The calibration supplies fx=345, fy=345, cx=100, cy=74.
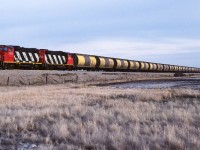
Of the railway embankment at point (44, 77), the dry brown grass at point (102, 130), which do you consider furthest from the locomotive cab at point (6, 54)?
the dry brown grass at point (102, 130)

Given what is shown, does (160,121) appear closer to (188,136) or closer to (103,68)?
(188,136)

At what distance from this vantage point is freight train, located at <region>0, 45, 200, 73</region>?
31.9 metres

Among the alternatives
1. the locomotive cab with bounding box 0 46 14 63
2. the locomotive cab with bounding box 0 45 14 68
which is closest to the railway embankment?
the locomotive cab with bounding box 0 45 14 68

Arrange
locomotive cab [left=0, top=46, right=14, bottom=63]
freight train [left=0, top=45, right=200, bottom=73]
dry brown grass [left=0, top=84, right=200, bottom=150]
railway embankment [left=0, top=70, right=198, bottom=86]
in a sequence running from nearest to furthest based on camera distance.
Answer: dry brown grass [left=0, top=84, right=200, bottom=150] → railway embankment [left=0, top=70, right=198, bottom=86] → locomotive cab [left=0, top=46, right=14, bottom=63] → freight train [left=0, top=45, right=200, bottom=73]

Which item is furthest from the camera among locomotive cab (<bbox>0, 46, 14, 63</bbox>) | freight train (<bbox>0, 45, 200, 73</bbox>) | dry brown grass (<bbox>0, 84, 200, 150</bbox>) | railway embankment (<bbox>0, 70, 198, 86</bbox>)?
freight train (<bbox>0, 45, 200, 73</bbox>)

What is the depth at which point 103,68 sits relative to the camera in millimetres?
51562

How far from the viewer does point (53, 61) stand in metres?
38.4

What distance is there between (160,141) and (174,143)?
388 mm

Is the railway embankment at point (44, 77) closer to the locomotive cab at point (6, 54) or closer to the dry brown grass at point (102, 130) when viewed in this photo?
the locomotive cab at point (6, 54)

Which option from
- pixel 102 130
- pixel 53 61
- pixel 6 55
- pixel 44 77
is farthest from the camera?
pixel 53 61

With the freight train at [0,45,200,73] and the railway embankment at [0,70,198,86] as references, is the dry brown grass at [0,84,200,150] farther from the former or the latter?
the freight train at [0,45,200,73]

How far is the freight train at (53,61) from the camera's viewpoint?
1254 inches

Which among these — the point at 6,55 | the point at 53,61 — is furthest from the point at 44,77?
the point at 6,55

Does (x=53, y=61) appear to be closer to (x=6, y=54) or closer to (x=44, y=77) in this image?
(x=44, y=77)
